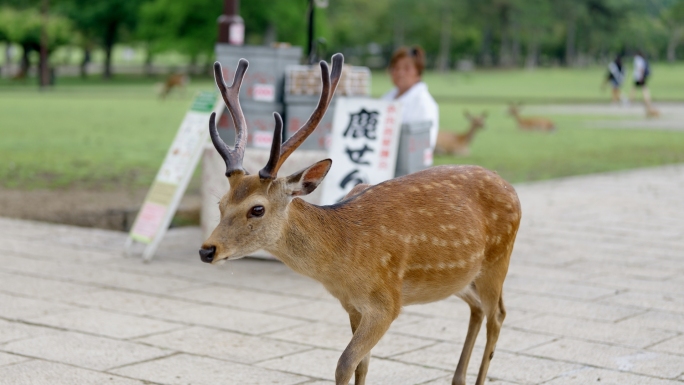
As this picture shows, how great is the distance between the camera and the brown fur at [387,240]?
389 cm

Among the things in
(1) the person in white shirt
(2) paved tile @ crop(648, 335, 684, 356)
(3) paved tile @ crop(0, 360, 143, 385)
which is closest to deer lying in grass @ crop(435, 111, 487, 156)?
(1) the person in white shirt

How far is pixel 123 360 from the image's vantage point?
4.97m

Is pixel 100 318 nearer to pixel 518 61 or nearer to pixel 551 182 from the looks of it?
pixel 551 182

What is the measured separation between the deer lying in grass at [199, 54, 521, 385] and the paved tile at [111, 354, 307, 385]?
0.59m

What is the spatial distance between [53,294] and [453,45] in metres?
81.5

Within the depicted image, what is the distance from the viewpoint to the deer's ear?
12.7 ft

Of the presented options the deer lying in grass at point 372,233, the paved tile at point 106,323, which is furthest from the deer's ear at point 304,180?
the paved tile at point 106,323

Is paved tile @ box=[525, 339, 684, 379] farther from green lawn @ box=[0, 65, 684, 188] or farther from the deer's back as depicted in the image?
green lawn @ box=[0, 65, 684, 188]

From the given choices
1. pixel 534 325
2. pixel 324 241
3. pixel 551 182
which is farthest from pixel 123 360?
pixel 551 182

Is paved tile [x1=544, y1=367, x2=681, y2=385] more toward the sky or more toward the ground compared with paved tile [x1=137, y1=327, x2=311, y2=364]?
more toward the sky

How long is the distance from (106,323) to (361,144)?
250 centimetres

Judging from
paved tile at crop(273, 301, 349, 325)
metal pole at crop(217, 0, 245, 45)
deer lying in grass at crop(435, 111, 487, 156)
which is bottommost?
deer lying in grass at crop(435, 111, 487, 156)

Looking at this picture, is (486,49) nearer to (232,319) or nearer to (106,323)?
(232,319)

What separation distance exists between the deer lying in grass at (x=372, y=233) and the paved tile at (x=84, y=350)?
137cm
